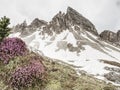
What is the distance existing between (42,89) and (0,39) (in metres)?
7.90

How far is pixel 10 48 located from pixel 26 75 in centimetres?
496

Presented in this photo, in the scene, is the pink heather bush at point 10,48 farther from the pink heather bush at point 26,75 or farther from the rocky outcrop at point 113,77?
the rocky outcrop at point 113,77

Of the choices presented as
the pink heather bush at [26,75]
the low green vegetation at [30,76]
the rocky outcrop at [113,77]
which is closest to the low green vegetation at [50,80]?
the low green vegetation at [30,76]

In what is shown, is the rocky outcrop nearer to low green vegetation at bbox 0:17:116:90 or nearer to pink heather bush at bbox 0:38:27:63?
pink heather bush at bbox 0:38:27:63

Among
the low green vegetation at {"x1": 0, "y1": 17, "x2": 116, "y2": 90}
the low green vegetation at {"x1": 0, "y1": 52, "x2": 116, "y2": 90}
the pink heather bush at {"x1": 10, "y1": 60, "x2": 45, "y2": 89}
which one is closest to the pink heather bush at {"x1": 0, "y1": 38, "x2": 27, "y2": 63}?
the low green vegetation at {"x1": 0, "y1": 17, "x2": 116, "y2": 90}

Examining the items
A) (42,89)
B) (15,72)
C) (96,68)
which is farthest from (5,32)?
(96,68)

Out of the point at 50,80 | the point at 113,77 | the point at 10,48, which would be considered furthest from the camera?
the point at 113,77

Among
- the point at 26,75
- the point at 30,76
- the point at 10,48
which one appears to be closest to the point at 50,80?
the point at 30,76

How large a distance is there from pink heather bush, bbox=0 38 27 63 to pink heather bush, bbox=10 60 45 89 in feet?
9.82

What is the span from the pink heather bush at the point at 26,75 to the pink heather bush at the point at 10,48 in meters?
2.99

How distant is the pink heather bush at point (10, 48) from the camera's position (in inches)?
1046

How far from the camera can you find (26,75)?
23.2 m

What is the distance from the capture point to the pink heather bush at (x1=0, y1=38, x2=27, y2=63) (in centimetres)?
2656

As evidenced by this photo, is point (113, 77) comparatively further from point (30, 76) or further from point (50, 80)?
point (30, 76)
